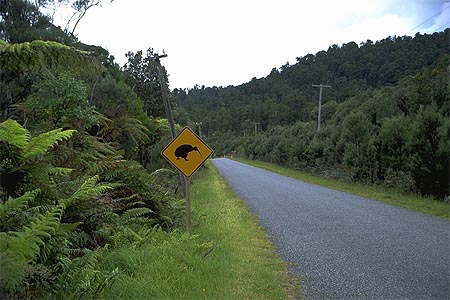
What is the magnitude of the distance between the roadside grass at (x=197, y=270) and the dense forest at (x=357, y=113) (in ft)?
35.9

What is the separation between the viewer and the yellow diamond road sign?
8.43 metres

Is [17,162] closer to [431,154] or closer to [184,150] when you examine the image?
[184,150]

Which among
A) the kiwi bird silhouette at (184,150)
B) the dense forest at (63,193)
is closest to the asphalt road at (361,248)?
the kiwi bird silhouette at (184,150)

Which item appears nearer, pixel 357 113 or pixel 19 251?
pixel 19 251

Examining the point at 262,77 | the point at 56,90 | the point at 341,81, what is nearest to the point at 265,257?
the point at 56,90

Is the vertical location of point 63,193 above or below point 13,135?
below

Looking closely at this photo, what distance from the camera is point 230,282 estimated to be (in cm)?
539

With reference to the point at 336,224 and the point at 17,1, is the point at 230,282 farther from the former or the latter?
the point at 17,1

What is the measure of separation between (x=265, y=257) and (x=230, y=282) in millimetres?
2007

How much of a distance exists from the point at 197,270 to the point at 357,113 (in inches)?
857

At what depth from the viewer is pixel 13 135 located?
481 centimetres

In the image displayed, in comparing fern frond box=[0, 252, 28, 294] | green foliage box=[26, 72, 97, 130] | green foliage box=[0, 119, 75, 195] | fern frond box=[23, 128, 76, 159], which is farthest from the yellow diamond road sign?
fern frond box=[0, 252, 28, 294]

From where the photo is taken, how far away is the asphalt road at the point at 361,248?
18.3ft

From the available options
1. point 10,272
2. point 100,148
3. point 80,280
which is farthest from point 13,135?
point 100,148
